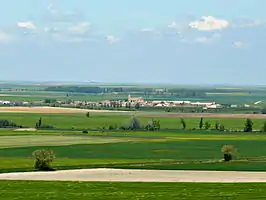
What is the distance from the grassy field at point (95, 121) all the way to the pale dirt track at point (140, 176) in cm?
5878

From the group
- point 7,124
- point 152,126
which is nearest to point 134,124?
point 152,126

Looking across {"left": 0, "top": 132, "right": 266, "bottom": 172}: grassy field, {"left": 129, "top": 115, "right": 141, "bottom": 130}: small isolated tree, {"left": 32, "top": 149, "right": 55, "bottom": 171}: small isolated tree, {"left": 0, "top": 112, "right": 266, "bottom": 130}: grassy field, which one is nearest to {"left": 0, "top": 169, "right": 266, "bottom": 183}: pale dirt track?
{"left": 32, "top": 149, "right": 55, "bottom": 171}: small isolated tree

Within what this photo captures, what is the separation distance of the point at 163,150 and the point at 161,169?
16678 mm

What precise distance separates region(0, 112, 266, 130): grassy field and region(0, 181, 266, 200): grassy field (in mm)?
67168

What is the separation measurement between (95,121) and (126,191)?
275 ft

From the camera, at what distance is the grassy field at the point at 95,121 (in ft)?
387

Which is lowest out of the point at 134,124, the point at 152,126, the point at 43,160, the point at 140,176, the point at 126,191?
the point at 140,176

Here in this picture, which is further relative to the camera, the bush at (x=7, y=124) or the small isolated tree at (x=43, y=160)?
the bush at (x=7, y=124)

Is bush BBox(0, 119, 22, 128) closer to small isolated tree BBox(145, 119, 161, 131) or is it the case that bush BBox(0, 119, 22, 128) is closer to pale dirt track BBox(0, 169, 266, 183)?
small isolated tree BBox(145, 119, 161, 131)

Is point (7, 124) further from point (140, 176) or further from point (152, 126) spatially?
point (140, 176)

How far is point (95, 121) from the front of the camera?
418ft

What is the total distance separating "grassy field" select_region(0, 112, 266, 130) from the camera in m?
118

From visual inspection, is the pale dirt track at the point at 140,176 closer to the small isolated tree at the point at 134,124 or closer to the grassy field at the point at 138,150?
the grassy field at the point at 138,150

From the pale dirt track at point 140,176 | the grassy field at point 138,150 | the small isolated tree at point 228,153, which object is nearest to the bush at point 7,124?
the grassy field at point 138,150
